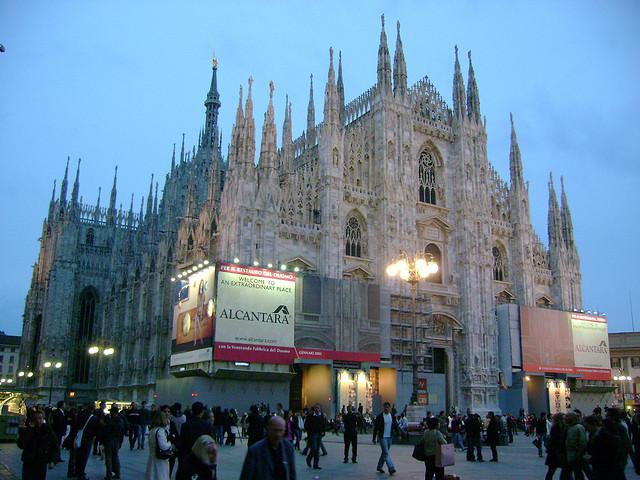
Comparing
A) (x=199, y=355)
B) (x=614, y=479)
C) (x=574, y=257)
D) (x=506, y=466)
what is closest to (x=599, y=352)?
(x=574, y=257)

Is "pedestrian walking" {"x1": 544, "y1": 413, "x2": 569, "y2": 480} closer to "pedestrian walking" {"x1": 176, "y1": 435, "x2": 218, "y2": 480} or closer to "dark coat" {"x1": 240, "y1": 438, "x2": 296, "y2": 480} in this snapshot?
"pedestrian walking" {"x1": 176, "y1": 435, "x2": 218, "y2": 480}

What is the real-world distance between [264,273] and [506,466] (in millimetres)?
19586

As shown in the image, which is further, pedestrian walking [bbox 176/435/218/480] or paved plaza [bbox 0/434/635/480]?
paved plaza [bbox 0/434/635/480]

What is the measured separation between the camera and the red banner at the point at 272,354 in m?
34.0

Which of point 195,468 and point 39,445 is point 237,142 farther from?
point 195,468

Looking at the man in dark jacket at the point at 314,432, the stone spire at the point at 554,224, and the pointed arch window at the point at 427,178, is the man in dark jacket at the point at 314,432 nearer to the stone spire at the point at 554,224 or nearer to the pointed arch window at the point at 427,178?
the pointed arch window at the point at 427,178

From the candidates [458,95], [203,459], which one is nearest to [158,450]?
[203,459]

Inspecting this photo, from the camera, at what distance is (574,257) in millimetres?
53969

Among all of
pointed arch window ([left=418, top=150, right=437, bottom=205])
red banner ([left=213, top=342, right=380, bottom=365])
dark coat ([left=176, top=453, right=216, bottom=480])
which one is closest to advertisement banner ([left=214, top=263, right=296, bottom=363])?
red banner ([left=213, top=342, right=380, bottom=365])

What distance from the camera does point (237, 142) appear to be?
39.2 meters

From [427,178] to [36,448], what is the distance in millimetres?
41173

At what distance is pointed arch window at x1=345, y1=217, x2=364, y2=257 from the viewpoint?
43053mm

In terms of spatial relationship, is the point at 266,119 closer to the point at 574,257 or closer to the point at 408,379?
the point at 408,379

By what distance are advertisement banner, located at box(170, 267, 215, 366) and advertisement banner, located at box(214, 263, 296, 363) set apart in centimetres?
68
